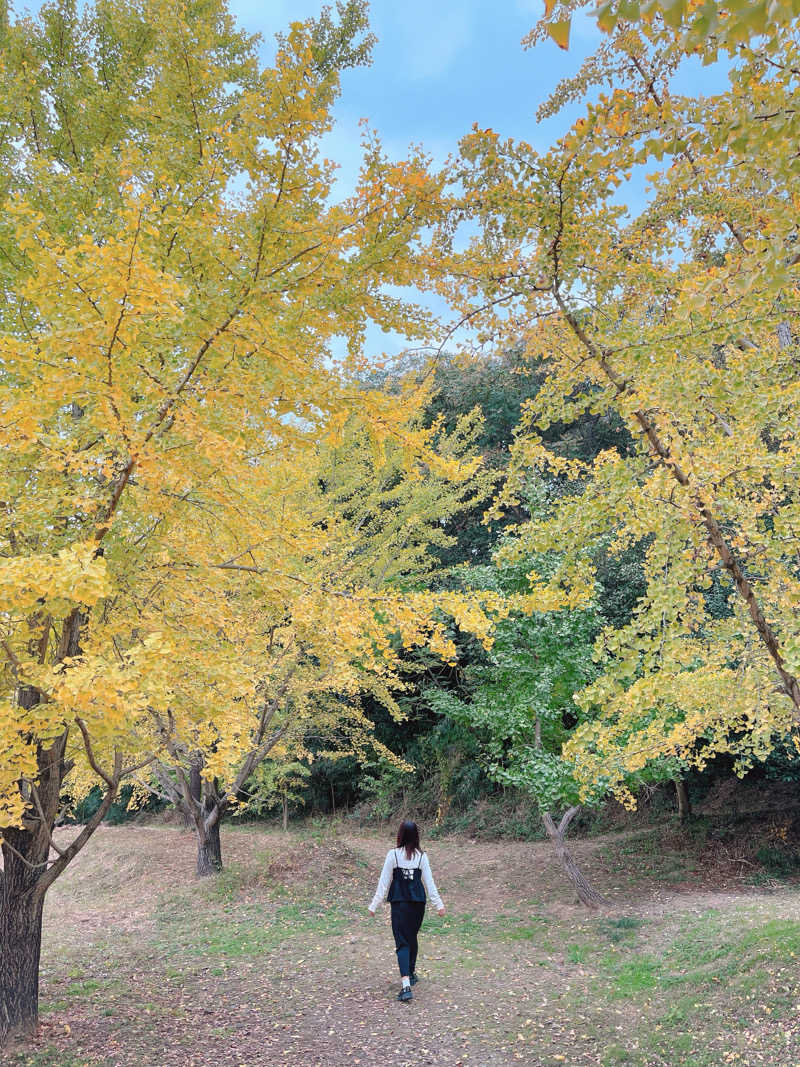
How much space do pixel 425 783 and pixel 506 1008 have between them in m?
10.1

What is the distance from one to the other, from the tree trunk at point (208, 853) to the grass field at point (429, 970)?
0.26 metres

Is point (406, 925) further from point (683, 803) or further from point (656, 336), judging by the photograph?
point (683, 803)

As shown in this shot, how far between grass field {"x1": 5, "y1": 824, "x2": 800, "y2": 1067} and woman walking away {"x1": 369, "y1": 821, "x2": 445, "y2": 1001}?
30 centimetres

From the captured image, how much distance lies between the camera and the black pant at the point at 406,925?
4727 mm

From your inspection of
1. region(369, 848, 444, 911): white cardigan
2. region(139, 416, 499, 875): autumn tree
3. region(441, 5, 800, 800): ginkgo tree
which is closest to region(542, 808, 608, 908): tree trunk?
region(139, 416, 499, 875): autumn tree

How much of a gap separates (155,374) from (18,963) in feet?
12.4

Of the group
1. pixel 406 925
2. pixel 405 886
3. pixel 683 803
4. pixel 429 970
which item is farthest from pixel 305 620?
pixel 683 803

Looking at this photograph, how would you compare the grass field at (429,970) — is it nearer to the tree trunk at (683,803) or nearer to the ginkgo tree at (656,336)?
the tree trunk at (683,803)

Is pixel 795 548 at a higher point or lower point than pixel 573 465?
lower

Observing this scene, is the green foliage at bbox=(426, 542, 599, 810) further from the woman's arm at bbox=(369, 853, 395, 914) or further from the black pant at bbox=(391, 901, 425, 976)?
the woman's arm at bbox=(369, 853, 395, 914)

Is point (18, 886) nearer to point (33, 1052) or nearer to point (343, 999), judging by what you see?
point (33, 1052)

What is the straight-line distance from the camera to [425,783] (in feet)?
47.9

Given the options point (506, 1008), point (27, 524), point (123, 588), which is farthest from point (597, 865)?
point (27, 524)

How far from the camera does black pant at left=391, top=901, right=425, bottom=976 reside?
186 inches
